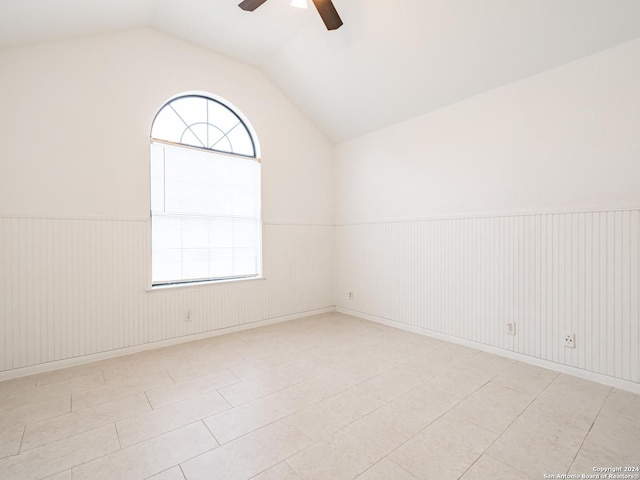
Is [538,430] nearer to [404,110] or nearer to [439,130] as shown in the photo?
[439,130]

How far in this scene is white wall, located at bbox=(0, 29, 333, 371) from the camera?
2.55 metres

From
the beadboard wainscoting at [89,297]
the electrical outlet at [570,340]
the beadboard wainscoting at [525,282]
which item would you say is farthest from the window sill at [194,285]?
the electrical outlet at [570,340]

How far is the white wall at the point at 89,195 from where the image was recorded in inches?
101

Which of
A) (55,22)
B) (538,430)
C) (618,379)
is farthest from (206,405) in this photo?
(55,22)

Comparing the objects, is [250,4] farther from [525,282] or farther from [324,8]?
[525,282]

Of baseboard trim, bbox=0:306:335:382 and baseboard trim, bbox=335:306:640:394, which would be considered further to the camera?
baseboard trim, bbox=0:306:335:382

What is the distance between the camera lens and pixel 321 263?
4.63 m

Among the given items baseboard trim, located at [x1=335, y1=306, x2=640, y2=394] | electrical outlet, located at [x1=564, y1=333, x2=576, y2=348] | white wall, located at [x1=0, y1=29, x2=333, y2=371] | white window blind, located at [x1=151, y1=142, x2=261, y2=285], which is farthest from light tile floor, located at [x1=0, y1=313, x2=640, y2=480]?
white window blind, located at [x1=151, y1=142, x2=261, y2=285]

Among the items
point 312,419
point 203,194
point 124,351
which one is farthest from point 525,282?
point 124,351

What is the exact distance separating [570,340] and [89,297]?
414cm

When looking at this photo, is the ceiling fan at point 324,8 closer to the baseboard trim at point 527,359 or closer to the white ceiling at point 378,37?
the white ceiling at point 378,37

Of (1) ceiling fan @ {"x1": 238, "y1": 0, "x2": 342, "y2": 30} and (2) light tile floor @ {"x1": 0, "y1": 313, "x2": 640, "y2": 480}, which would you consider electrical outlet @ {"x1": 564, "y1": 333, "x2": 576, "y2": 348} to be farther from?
(1) ceiling fan @ {"x1": 238, "y1": 0, "x2": 342, "y2": 30}

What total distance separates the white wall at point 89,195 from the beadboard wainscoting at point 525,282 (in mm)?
2012

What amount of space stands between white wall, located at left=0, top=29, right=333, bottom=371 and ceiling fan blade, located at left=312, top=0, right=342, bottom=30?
5.50 feet
